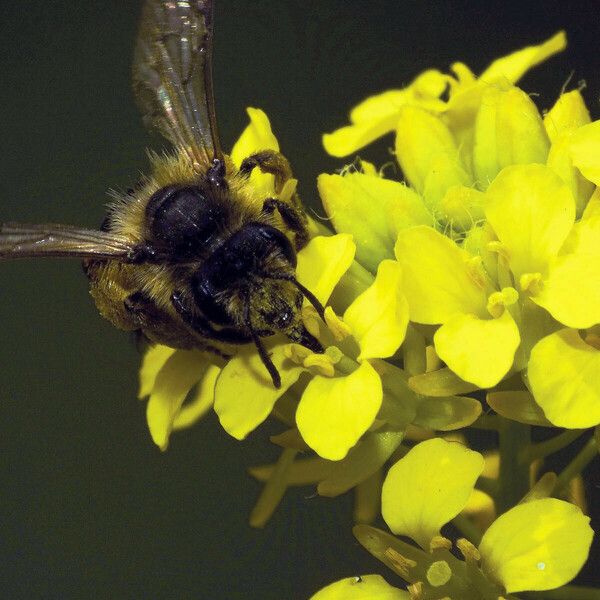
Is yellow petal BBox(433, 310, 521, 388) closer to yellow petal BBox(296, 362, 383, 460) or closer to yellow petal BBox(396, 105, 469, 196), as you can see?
yellow petal BBox(296, 362, 383, 460)

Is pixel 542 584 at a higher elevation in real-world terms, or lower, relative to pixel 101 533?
higher

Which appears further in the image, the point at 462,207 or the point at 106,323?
the point at 106,323

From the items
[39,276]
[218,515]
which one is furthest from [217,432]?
[39,276]

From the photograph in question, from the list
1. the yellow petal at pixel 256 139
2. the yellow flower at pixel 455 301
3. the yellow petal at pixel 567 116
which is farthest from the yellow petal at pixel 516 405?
the yellow petal at pixel 256 139

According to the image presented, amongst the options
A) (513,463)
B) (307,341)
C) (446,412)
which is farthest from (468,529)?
(307,341)

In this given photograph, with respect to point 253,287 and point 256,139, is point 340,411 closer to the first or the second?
point 253,287

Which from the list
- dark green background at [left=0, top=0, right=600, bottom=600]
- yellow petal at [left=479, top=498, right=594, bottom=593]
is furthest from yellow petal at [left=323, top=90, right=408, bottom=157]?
dark green background at [left=0, top=0, right=600, bottom=600]

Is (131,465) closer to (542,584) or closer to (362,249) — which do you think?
(362,249)
